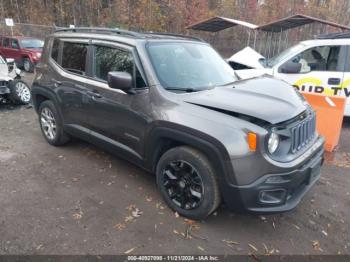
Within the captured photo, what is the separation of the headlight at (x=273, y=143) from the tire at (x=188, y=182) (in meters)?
0.58

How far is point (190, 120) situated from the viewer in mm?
3029

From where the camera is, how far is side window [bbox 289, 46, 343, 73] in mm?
6520

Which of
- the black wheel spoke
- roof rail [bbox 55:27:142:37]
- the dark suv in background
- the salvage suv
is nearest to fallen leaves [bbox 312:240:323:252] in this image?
the salvage suv

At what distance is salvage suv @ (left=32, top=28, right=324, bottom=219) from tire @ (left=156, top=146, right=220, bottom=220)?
11 millimetres

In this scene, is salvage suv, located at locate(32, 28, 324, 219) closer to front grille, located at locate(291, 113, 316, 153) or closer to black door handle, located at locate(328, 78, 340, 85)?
front grille, located at locate(291, 113, 316, 153)

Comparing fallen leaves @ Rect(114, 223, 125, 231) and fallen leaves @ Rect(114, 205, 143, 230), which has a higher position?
fallen leaves @ Rect(114, 223, 125, 231)

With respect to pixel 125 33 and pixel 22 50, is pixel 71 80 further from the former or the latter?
pixel 22 50

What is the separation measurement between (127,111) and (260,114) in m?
1.53

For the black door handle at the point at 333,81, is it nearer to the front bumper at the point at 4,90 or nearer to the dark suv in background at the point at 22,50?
the front bumper at the point at 4,90

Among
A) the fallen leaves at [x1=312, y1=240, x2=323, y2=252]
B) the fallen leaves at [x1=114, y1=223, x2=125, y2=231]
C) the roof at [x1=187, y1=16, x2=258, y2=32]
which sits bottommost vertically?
the fallen leaves at [x1=312, y1=240, x2=323, y2=252]

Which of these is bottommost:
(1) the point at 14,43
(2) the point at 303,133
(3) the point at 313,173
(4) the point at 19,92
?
(4) the point at 19,92

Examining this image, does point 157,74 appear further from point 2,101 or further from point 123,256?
point 2,101

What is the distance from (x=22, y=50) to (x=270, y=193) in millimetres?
14490

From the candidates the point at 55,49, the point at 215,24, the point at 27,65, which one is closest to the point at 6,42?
the point at 27,65
